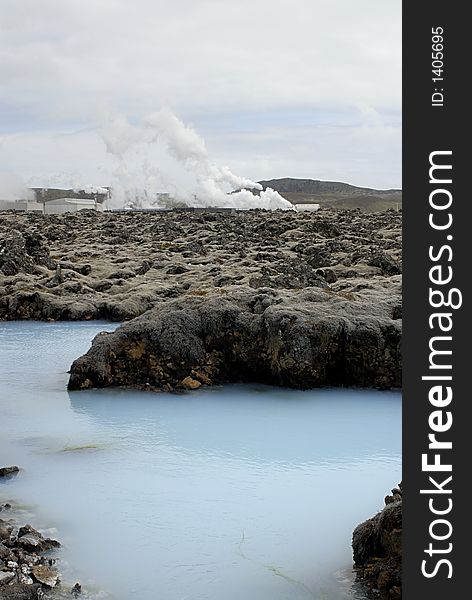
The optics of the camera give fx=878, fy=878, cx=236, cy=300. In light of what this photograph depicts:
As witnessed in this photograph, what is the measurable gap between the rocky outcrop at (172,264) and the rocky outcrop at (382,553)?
27.3 ft

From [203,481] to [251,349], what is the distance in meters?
3.25

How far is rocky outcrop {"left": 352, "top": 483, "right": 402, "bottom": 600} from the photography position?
4.43 m

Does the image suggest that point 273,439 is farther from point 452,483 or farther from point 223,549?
point 452,483

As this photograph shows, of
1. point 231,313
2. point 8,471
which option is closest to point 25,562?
point 8,471

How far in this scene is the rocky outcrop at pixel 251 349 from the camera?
9.45m

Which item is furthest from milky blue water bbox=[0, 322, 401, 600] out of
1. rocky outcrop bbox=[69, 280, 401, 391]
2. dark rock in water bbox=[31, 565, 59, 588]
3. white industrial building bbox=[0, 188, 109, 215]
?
white industrial building bbox=[0, 188, 109, 215]

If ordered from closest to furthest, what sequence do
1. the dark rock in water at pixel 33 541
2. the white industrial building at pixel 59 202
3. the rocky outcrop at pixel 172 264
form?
the dark rock in water at pixel 33 541
the rocky outcrop at pixel 172 264
the white industrial building at pixel 59 202

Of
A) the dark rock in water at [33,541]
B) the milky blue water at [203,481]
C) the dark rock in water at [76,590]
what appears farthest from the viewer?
the dark rock in water at [33,541]

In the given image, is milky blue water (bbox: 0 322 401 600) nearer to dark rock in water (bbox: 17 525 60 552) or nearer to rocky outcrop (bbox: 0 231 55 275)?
dark rock in water (bbox: 17 525 60 552)

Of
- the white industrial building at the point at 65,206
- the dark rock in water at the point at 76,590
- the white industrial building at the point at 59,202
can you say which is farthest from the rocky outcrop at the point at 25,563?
the white industrial building at the point at 65,206

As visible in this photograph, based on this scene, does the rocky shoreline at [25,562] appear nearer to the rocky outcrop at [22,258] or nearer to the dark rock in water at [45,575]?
the dark rock in water at [45,575]

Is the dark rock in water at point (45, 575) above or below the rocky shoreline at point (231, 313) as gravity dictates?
below

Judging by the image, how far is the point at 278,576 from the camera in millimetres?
4867

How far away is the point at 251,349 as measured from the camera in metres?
9.66
